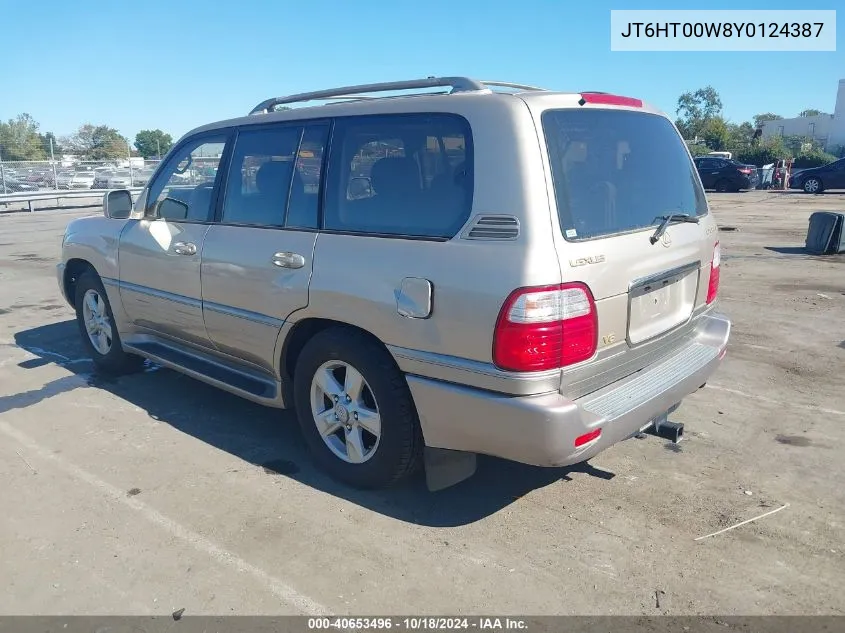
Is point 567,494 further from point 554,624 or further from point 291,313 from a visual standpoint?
point 291,313

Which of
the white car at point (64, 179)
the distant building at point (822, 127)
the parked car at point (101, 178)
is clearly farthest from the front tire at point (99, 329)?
the distant building at point (822, 127)

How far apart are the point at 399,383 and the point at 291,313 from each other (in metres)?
0.80

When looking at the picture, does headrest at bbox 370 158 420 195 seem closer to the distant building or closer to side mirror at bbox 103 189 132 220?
side mirror at bbox 103 189 132 220

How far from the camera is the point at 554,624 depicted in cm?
263

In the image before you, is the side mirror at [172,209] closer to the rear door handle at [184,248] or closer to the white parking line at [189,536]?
the rear door handle at [184,248]

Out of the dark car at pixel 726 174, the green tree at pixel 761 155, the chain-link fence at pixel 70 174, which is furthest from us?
the green tree at pixel 761 155

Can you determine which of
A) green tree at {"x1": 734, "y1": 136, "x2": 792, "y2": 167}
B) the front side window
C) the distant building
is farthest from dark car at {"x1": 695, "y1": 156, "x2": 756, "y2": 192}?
the distant building

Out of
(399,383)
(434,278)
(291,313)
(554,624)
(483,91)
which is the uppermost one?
(483,91)

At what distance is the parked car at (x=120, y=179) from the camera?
29359 mm

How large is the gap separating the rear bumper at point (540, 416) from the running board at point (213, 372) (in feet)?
3.96

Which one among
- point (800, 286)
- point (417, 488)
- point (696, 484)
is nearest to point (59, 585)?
point (417, 488)

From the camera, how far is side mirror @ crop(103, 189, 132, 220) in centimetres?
506

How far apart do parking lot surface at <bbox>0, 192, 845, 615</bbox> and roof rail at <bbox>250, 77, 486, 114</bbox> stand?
6.91 ft

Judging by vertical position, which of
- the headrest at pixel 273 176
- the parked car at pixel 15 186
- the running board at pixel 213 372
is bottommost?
the running board at pixel 213 372
